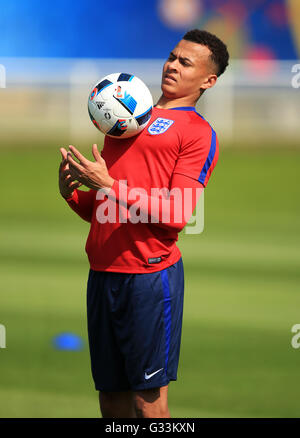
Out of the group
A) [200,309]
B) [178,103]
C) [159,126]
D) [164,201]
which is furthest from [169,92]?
[200,309]

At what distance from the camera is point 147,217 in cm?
408

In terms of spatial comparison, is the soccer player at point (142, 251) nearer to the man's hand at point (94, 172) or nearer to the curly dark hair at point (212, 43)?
the man's hand at point (94, 172)

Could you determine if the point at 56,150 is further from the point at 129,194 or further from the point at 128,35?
the point at 129,194

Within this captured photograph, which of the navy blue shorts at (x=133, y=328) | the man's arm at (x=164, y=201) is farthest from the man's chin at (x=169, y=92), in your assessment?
the navy blue shorts at (x=133, y=328)

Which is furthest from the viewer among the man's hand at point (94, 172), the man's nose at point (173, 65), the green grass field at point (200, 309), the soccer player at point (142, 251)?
the green grass field at point (200, 309)

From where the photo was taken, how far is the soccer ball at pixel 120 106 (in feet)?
13.6

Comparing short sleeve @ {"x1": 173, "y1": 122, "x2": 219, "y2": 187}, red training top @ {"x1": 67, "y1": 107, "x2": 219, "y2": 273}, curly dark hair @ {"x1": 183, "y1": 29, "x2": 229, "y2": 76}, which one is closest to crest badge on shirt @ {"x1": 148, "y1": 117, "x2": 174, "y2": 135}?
red training top @ {"x1": 67, "y1": 107, "x2": 219, "y2": 273}

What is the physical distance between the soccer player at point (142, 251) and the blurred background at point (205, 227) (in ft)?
4.94

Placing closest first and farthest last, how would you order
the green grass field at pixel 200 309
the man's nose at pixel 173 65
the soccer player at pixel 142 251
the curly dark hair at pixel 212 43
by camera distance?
1. the soccer player at pixel 142 251
2. the man's nose at pixel 173 65
3. the curly dark hair at pixel 212 43
4. the green grass field at pixel 200 309

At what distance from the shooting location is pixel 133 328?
4.13 meters

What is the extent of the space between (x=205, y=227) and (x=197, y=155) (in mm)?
10865

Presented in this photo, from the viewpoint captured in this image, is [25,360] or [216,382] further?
[25,360]

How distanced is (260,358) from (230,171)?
15072 millimetres

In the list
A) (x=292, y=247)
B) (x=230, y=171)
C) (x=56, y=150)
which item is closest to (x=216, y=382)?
(x=292, y=247)
